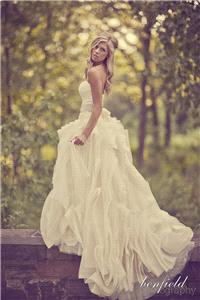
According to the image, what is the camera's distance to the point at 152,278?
4887mm

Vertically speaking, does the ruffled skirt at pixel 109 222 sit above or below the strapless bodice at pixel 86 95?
below

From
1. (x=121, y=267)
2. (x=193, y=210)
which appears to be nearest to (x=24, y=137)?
(x=193, y=210)

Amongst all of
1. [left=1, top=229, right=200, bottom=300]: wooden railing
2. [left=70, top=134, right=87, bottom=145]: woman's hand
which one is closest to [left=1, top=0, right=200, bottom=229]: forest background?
[left=1, top=229, right=200, bottom=300]: wooden railing

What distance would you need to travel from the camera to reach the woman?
189 inches

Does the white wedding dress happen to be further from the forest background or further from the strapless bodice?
the forest background

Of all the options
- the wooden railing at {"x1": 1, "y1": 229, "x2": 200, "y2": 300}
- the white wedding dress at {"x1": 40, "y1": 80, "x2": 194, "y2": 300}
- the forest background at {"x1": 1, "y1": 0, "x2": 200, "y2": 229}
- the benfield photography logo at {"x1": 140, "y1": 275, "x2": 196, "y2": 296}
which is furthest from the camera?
the forest background at {"x1": 1, "y1": 0, "x2": 200, "y2": 229}

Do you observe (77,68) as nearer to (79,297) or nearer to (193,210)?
(193,210)

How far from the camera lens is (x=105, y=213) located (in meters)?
4.84

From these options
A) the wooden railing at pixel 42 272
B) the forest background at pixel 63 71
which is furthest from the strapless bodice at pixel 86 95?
the forest background at pixel 63 71

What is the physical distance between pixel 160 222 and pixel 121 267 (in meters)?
0.59

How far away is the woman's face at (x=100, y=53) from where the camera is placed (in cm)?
506

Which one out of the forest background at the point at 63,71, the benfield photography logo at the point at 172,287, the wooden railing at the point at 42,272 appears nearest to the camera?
the benfield photography logo at the point at 172,287

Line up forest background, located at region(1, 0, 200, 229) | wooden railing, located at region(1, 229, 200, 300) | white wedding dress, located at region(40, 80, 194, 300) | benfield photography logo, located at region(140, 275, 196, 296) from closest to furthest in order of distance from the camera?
white wedding dress, located at region(40, 80, 194, 300) < benfield photography logo, located at region(140, 275, 196, 296) < wooden railing, located at region(1, 229, 200, 300) < forest background, located at region(1, 0, 200, 229)

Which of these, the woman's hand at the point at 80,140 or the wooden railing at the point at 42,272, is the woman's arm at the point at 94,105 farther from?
the wooden railing at the point at 42,272
